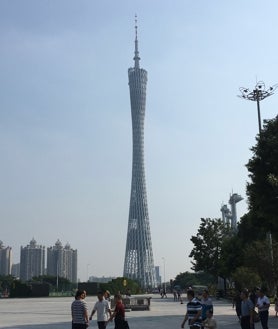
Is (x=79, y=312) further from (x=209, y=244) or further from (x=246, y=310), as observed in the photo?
(x=209, y=244)

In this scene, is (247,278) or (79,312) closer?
(79,312)

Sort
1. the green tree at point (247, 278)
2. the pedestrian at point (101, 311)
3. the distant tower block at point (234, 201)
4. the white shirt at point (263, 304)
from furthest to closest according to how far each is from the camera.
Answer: the distant tower block at point (234, 201) → the green tree at point (247, 278) → the white shirt at point (263, 304) → the pedestrian at point (101, 311)

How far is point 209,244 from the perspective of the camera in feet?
192

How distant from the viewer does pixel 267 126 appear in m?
28.3

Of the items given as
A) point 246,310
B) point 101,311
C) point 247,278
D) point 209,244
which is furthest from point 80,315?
point 209,244

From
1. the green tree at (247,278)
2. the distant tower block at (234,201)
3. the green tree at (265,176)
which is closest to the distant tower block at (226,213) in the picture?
the distant tower block at (234,201)

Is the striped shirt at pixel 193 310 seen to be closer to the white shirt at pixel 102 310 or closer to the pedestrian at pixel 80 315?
the pedestrian at pixel 80 315

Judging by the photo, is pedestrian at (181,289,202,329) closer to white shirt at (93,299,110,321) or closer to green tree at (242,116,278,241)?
white shirt at (93,299,110,321)

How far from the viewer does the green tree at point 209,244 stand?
192 feet

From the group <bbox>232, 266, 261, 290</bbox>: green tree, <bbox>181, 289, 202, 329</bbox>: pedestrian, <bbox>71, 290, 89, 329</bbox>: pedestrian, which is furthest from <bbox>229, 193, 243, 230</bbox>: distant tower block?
<bbox>71, 290, 89, 329</bbox>: pedestrian

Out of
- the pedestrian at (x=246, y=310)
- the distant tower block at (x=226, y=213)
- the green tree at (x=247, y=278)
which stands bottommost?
the pedestrian at (x=246, y=310)

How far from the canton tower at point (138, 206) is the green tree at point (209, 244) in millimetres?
51442

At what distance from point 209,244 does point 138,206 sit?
53.5m

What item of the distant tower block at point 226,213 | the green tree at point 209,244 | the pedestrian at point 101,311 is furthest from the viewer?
the distant tower block at point 226,213
